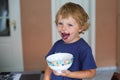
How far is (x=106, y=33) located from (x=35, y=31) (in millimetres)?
1368

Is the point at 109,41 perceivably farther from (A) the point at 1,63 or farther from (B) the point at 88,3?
(A) the point at 1,63

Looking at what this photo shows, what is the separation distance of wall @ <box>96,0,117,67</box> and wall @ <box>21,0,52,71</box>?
3.11 ft

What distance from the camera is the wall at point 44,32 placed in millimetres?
3889

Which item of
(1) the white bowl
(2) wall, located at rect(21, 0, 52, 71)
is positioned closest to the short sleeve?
(1) the white bowl

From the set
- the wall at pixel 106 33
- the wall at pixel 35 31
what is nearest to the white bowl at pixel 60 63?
the wall at pixel 35 31

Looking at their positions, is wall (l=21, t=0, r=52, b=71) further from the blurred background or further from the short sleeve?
the short sleeve

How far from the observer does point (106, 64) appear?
14.0 feet

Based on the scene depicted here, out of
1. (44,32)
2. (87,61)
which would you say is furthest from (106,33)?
A: (87,61)

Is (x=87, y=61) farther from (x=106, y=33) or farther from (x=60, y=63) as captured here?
(x=106, y=33)

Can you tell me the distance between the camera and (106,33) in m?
4.15

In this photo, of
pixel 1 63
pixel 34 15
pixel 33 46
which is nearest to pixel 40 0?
pixel 34 15

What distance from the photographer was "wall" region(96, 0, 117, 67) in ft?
13.3

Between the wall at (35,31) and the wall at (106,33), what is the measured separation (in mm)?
949

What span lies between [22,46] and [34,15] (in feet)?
2.02
